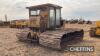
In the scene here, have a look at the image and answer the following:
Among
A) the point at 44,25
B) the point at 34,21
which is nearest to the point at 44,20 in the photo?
the point at 44,25

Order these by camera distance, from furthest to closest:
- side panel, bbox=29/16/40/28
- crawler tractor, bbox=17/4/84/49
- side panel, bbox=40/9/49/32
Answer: side panel, bbox=29/16/40/28
side panel, bbox=40/9/49/32
crawler tractor, bbox=17/4/84/49

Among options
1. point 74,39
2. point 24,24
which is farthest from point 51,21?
point 24,24

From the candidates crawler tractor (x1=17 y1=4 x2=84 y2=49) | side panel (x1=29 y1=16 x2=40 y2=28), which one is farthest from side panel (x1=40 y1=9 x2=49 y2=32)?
side panel (x1=29 y1=16 x2=40 y2=28)

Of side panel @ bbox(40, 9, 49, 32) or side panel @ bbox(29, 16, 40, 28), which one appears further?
side panel @ bbox(29, 16, 40, 28)

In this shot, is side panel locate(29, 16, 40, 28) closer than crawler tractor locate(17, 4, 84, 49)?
No

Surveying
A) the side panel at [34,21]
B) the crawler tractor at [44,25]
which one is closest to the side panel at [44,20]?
the crawler tractor at [44,25]

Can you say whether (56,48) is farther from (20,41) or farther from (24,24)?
(24,24)

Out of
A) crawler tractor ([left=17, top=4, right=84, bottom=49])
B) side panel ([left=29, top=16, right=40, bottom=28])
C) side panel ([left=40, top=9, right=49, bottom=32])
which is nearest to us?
crawler tractor ([left=17, top=4, right=84, bottom=49])

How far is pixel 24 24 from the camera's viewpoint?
1299 inches

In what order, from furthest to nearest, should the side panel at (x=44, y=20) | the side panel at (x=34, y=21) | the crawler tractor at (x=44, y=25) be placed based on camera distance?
the side panel at (x=34, y=21), the side panel at (x=44, y=20), the crawler tractor at (x=44, y=25)

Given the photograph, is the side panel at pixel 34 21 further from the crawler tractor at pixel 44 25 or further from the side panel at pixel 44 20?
the side panel at pixel 44 20

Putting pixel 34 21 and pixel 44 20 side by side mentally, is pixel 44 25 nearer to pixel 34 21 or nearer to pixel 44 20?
pixel 44 20

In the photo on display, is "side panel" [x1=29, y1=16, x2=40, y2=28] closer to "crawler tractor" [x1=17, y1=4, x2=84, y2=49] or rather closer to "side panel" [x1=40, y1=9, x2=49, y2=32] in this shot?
"crawler tractor" [x1=17, y1=4, x2=84, y2=49]

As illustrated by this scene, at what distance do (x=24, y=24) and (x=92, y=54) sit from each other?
2392 centimetres
